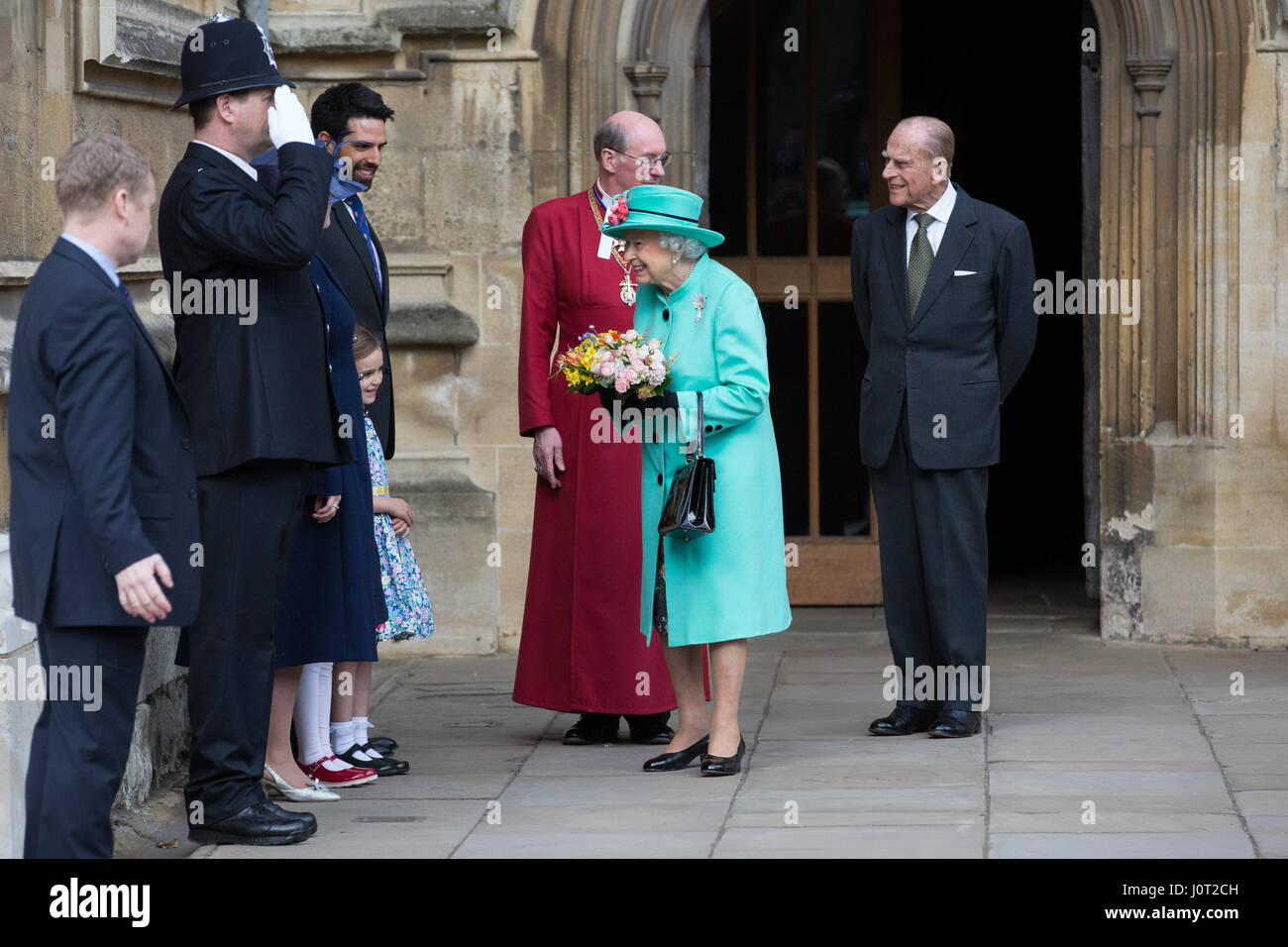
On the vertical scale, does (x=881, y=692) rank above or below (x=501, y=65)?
below

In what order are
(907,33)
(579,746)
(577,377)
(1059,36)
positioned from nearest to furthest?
(577,377) → (579,746) → (907,33) → (1059,36)

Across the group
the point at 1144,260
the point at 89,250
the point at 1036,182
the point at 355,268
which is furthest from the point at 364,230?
the point at 1036,182

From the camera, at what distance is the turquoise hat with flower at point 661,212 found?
216 inches

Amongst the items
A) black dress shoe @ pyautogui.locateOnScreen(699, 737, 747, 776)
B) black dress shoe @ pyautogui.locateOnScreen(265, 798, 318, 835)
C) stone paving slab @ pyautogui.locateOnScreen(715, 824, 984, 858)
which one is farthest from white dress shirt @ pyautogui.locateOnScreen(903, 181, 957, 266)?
black dress shoe @ pyautogui.locateOnScreen(265, 798, 318, 835)

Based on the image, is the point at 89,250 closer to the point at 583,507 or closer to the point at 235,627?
the point at 235,627

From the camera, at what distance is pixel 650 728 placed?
20.9 ft

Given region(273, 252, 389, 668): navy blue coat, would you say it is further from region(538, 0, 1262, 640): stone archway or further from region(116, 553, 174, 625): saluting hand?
region(538, 0, 1262, 640): stone archway

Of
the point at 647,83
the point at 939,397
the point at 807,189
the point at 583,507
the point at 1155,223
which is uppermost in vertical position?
the point at 647,83

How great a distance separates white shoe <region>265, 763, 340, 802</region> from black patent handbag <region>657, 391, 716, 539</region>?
1.21m

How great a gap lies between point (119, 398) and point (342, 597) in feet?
5.25

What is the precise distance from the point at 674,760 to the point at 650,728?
22.9 inches

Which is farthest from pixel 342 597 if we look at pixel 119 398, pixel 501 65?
pixel 501 65

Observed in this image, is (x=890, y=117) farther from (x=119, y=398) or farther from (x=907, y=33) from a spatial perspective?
(x=119, y=398)

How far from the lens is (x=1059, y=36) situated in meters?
13.7
